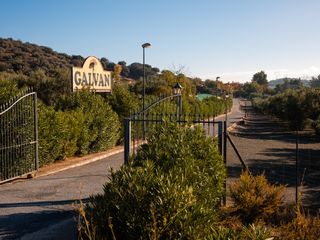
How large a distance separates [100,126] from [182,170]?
1150cm

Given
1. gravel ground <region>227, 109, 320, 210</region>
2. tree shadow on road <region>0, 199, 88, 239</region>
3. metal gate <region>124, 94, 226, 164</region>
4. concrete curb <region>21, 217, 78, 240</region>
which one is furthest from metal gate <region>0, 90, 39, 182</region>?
gravel ground <region>227, 109, 320, 210</region>

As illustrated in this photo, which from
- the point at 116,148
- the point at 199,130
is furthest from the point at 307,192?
the point at 116,148

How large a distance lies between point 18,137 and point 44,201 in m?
Result: 2.86

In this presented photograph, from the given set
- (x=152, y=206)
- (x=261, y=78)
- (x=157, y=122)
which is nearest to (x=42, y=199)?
(x=157, y=122)

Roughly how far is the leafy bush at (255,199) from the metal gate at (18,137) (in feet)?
20.5

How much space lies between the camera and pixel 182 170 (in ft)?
18.7

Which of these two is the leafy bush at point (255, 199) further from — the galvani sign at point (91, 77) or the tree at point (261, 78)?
Result: the tree at point (261, 78)

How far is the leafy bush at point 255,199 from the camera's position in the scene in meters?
7.22

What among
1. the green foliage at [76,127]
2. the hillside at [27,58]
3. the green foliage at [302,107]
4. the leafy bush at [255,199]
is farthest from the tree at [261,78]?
the leafy bush at [255,199]

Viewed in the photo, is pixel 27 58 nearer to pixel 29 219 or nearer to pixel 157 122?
pixel 157 122

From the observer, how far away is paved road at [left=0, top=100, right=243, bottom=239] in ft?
22.8

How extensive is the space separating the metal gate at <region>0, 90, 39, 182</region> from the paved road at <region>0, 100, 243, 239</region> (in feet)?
1.38

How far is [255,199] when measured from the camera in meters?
7.24

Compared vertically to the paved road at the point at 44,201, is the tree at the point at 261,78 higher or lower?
higher
